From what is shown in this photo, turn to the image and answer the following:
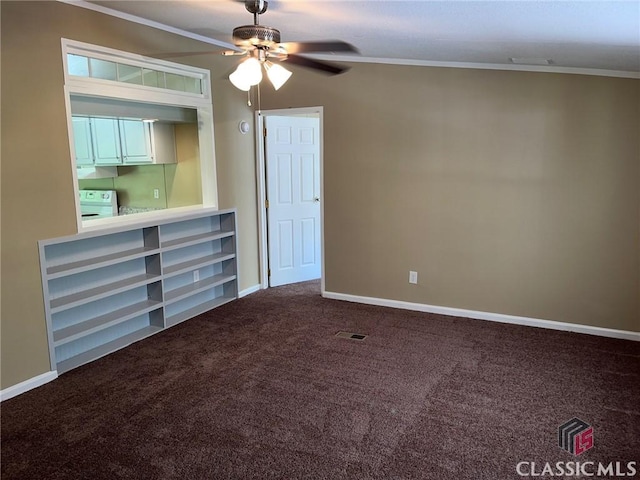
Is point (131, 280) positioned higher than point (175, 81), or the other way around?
point (175, 81)

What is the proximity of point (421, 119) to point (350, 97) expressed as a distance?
0.77 metres


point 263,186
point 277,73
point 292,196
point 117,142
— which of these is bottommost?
point 292,196

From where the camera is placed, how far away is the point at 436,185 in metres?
4.43

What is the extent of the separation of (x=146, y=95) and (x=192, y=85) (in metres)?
0.67

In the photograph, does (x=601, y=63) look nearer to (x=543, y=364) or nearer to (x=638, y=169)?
(x=638, y=169)

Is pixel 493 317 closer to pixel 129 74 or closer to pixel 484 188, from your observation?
pixel 484 188

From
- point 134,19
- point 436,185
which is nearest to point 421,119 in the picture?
point 436,185

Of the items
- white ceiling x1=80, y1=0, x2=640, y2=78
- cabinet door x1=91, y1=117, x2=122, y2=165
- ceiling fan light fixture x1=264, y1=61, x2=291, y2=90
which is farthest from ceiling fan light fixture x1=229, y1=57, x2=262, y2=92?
cabinet door x1=91, y1=117, x2=122, y2=165

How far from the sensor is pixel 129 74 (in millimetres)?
3773

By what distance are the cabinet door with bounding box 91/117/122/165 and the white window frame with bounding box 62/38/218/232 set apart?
2.76 ft

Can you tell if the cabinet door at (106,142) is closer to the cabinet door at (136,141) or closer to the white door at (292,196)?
the cabinet door at (136,141)

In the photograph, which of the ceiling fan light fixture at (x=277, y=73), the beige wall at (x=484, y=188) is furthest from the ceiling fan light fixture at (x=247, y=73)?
the beige wall at (x=484, y=188)

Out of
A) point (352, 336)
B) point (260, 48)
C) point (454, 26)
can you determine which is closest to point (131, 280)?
point (352, 336)

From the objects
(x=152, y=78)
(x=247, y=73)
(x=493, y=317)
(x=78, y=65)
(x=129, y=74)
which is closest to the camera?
(x=247, y=73)
